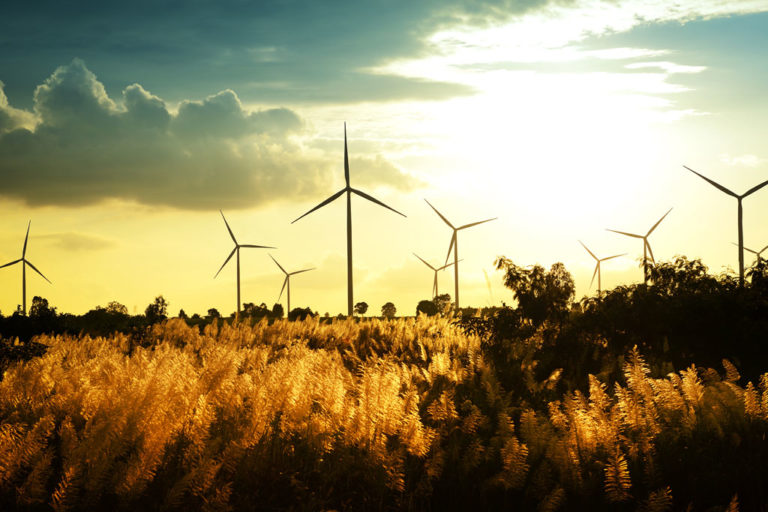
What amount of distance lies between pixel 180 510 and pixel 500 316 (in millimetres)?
16337

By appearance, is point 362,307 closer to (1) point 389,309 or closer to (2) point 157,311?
(1) point 389,309

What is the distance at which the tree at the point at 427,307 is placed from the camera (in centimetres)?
6725

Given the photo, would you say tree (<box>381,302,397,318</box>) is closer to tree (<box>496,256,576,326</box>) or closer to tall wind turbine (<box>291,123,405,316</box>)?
tall wind turbine (<box>291,123,405,316</box>)

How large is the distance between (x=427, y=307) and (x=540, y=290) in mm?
47726

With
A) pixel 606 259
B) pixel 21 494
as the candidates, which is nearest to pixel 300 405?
pixel 21 494

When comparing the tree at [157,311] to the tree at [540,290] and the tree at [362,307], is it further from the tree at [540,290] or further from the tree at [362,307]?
the tree at [362,307]

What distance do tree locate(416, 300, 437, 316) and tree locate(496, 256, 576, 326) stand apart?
43.8 m

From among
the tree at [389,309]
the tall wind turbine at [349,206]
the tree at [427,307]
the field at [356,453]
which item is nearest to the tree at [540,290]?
the field at [356,453]

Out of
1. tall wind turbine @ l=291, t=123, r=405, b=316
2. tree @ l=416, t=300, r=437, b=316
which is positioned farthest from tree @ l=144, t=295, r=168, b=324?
tree @ l=416, t=300, r=437, b=316

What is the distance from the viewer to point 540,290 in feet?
73.8

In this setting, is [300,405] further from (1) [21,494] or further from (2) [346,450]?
(1) [21,494]

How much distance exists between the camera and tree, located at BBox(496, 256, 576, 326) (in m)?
22.4

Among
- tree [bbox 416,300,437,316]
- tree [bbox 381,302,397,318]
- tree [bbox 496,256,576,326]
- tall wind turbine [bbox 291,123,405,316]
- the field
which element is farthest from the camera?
tree [bbox 381,302,397,318]

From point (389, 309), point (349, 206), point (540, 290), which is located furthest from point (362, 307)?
point (540, 290)
